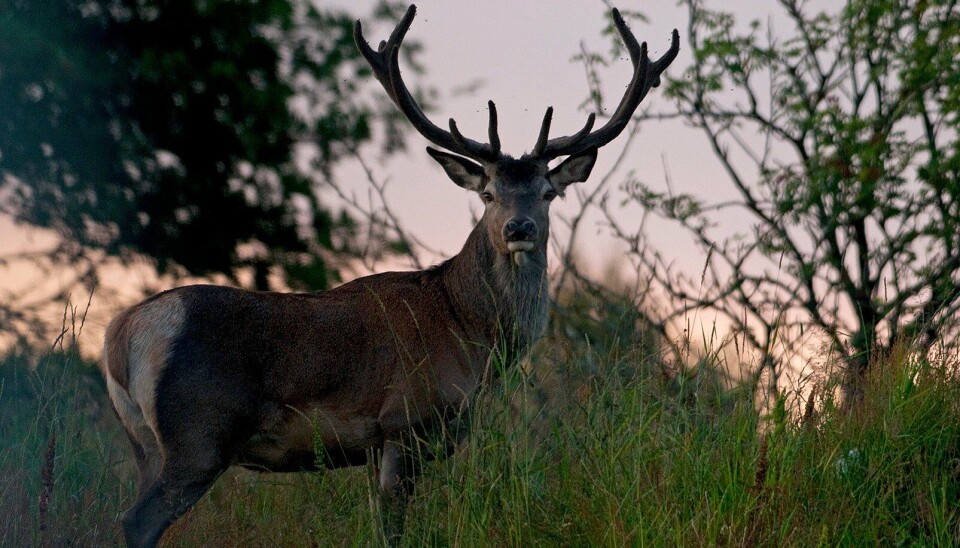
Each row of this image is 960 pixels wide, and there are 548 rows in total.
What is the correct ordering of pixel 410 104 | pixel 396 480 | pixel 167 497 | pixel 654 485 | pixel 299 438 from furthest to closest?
pixel 410 104 → pixel 299 438 → pixel 396 480 → pixel 167 497 → pixel 654 485

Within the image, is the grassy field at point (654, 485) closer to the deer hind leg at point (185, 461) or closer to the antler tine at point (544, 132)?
the deer hind leg at point (185, 461)

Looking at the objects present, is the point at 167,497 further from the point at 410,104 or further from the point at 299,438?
the point at 410,104

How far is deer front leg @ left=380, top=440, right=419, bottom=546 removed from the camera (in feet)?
18.3

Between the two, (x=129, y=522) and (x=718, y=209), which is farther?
(x=718, y=209)

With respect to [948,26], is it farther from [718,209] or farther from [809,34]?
[718,209]

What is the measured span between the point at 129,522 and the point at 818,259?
6295mm

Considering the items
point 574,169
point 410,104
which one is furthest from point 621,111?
point 410,104

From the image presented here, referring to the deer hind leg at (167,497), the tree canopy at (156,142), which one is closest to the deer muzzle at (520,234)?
the deer hind leg at (167,497)

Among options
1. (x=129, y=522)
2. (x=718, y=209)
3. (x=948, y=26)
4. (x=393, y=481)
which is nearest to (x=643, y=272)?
(x=718, y=209)

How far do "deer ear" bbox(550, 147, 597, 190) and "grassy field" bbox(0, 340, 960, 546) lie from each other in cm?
171

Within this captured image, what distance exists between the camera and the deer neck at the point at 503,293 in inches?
252

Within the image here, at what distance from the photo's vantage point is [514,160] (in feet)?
21.8

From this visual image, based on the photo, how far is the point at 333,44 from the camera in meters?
11.5

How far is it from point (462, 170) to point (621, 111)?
3.87 ft
